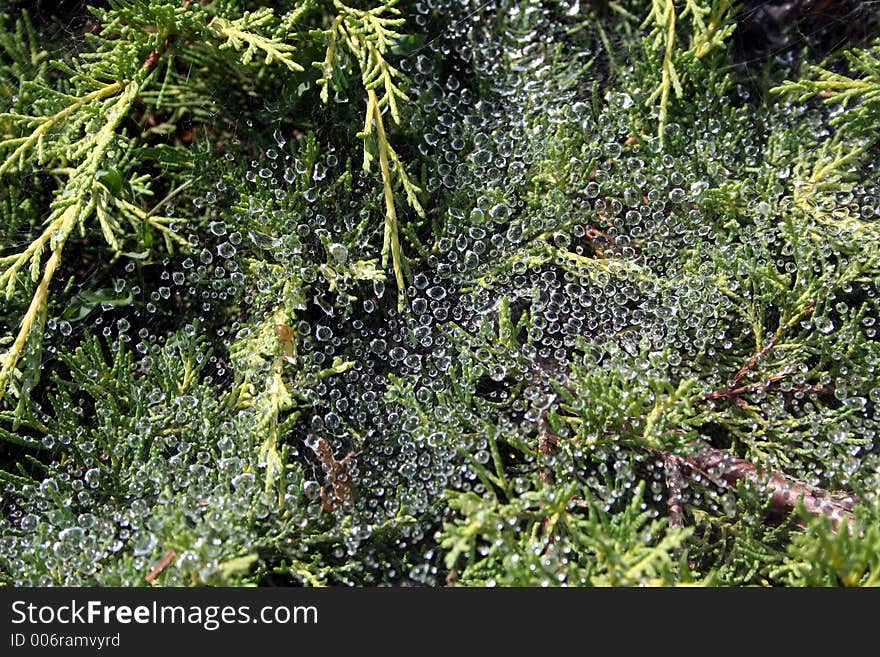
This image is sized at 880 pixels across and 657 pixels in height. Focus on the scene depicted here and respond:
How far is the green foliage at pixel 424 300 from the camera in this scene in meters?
1.38

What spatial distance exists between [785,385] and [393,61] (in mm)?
1219

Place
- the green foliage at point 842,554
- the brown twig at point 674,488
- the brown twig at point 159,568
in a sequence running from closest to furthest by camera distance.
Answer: the green foliage at point 842,554, the brown twig at point 159,568, the brown twig at point 674,488

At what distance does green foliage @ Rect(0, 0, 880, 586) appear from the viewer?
1381 mm

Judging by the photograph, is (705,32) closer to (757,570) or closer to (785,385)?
(785,385)

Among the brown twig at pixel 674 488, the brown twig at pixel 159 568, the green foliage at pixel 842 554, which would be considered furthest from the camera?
the brown twig at pixel 674 488

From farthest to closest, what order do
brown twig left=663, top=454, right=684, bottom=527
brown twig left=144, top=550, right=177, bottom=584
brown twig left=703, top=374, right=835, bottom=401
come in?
1. brown twig left=703, top=374, right=835, bottom=401
2. brown twig left=663, top=454, right=684, bottom=527
3. brown twig left=144, top=550, right=177, bottom=584

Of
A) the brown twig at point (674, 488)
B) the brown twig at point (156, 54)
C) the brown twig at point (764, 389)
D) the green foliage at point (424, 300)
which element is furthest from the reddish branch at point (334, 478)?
the brown twig at point (156, 54)

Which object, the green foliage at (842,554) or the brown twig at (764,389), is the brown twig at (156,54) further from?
the green foliage at (842,554)

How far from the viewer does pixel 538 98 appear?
5.90 ft

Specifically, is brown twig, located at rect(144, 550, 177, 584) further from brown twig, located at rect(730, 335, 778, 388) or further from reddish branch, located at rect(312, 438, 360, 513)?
brown twig, located at rect(730, 335, 778, 388)

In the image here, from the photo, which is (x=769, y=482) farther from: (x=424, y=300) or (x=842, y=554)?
(x=424, y=300)

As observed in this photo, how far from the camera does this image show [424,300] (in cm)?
157

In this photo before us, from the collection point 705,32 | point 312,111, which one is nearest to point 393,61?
point 312,111

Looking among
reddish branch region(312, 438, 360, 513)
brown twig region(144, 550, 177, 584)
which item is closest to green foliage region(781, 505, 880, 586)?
reddish branch region(312, 438, 360, 513)
